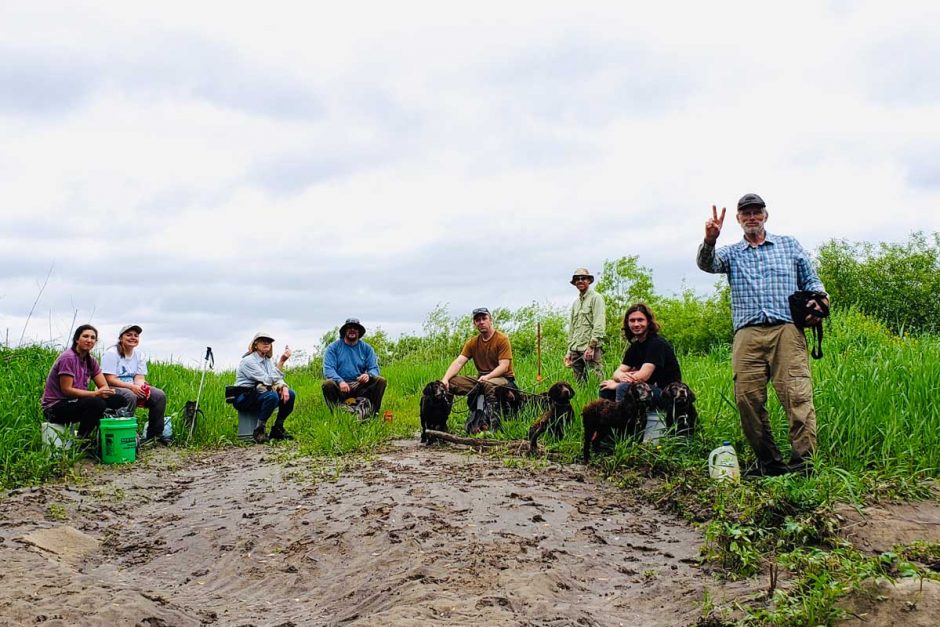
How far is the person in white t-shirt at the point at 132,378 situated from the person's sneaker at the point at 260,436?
42.7 inches

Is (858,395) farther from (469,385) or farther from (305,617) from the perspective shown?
(305,617)

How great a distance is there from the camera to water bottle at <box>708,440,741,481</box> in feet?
20.6

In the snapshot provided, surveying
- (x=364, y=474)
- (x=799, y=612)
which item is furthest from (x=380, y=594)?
(x=364, y=474)

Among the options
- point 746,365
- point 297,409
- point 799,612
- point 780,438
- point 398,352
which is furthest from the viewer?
point 398,352

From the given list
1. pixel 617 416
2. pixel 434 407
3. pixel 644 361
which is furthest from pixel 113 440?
pixel 644 361

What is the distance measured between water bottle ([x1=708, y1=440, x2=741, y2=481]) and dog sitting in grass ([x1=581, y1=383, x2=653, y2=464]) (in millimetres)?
923

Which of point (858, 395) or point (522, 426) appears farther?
point (522, 426)

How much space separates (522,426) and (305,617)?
4678 mm

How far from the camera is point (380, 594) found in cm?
452

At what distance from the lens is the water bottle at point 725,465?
627 centimetres

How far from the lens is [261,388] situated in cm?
1037

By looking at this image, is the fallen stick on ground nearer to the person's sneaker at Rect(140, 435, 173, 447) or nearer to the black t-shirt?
the black t-shirt

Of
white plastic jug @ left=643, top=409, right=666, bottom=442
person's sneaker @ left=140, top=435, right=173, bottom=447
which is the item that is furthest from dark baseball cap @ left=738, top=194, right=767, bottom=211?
person's sneaker @ left=140, top=435, right=173, bottom=447

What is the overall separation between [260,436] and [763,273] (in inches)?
263
